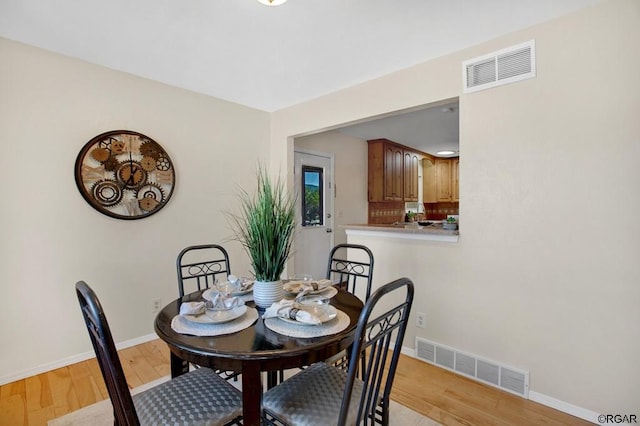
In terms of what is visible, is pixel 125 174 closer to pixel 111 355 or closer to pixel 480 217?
pixel 111 355

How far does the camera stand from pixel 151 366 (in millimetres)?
2422

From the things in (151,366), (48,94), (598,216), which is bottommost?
(151,366)

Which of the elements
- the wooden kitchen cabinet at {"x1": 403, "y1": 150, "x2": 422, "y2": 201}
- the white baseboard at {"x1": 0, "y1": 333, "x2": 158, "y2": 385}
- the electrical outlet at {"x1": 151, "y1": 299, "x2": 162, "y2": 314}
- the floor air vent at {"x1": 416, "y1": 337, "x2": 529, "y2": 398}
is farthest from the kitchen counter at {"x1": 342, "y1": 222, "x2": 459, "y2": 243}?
the wooden kitchen cabinet at {"x1": 403, "y1": 150, "x2": 422, "y2": 201}

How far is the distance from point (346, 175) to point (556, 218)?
125 inches

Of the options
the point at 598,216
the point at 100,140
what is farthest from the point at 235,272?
the point at 598,216

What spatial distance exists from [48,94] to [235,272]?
7.43 feet

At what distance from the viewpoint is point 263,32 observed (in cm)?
213

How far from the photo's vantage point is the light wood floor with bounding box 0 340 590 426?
1829mm

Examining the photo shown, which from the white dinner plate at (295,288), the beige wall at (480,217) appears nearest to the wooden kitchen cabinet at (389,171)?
the beige wall at (480,217)

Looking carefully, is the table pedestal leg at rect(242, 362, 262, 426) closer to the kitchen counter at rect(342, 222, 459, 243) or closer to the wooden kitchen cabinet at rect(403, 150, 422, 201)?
the kitchen counter at rect(342, 222, 459, 243)

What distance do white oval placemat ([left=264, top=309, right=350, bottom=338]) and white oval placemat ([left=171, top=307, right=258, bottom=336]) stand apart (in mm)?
102

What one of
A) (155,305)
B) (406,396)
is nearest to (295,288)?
(406,396)

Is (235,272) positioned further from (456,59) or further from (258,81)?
(456,59)

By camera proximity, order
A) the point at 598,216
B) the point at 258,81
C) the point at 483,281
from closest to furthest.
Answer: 1. the point at 598,216
2. the point at 483,281
3. the point at 258,81
